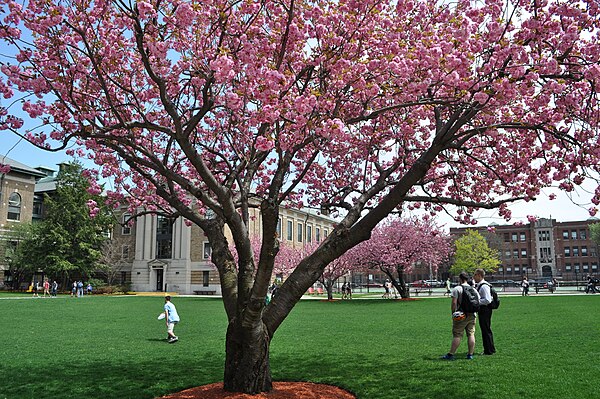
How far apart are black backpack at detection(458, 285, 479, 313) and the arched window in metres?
51.2

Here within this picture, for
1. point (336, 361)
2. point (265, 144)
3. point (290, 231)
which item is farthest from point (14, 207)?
point (265, 144)

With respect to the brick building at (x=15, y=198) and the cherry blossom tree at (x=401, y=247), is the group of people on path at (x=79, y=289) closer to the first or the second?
the brick building at (x=15, y=198)

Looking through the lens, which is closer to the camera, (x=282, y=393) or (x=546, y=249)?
(x=282, y=393)

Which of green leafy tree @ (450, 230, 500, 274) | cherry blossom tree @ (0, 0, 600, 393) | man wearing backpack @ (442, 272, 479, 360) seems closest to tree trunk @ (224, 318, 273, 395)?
cherry blossom tree @ (0, 0, 600, 393)

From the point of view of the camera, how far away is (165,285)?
50.9 metres

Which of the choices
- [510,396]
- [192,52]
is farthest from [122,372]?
[510,396]

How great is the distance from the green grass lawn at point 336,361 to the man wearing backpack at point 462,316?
1.18ft

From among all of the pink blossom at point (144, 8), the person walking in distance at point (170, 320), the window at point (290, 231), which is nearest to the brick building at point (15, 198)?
the window at point (290, 231)

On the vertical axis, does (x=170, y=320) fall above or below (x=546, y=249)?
below

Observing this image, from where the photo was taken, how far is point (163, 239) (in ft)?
174

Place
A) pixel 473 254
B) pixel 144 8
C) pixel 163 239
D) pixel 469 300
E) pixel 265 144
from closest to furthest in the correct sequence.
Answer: pixel 144 8 → pixel 265 144 → pixel 469 300 → pixel 163 239 → pixel 473 254

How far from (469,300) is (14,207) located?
5166 centimetres

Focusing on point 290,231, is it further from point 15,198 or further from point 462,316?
point 462,316

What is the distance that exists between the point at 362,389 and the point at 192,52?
5134mm
